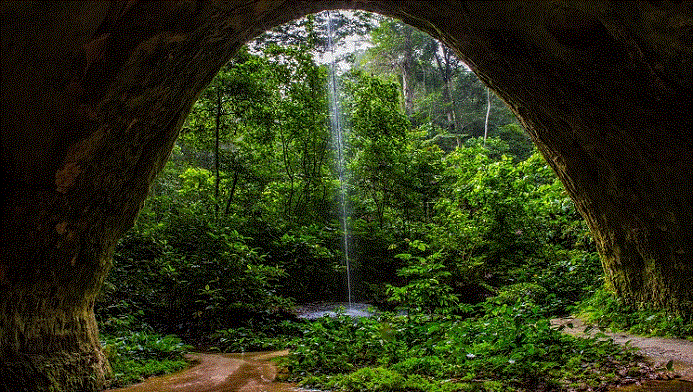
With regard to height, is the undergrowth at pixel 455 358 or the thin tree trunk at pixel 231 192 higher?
the thin tree trunk at pixel 231 192

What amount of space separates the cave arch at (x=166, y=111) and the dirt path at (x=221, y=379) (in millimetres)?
642

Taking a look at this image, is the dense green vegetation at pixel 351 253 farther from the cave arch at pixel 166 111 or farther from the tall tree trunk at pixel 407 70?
the tall tree trunk at pixel 407 70

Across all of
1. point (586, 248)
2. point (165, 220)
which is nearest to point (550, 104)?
point (586, 248)

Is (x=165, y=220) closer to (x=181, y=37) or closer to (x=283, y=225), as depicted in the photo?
(x=283, y=225)

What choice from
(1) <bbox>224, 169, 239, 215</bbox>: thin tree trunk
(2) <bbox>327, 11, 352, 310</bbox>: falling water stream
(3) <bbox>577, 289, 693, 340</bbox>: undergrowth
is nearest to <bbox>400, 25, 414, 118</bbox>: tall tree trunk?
(2) <bbox>327, 11, 352, 310</bbox>: falling water stream

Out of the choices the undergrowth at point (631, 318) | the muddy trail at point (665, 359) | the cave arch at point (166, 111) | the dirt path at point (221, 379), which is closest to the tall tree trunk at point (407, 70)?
the undergrowth at point (631, 318)

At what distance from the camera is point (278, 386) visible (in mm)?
3949

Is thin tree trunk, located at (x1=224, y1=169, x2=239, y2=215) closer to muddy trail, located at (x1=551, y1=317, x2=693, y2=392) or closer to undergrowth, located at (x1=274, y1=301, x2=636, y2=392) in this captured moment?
undergrowth, located at (x1=274, y1=301, x2=636, y2=392)

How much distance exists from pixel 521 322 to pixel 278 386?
9.35ft

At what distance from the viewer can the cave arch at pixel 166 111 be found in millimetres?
2756

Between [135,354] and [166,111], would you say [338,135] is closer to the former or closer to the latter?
[135,354]

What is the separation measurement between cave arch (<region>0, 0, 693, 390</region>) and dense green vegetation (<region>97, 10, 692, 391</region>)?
111 cm

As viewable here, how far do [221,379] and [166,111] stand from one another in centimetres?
287

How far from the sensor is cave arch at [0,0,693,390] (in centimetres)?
276
